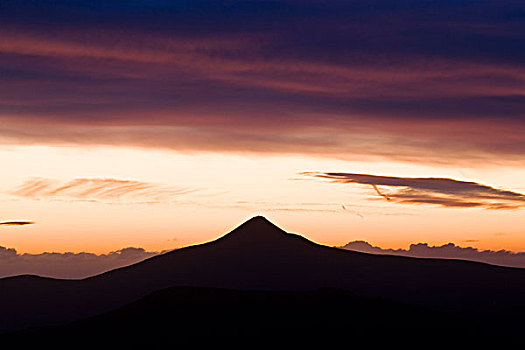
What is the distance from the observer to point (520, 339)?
6949 inches

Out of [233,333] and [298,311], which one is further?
[298,311]

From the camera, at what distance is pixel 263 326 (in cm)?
16800

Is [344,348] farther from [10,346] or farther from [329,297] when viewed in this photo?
[10,346]

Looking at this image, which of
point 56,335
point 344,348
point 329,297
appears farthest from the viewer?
point 329,297

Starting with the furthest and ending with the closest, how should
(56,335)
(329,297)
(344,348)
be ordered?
(329,297) < (56,335) < (344,348)

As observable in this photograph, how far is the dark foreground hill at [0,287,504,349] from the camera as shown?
162 meters

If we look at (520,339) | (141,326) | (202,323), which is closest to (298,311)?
(202,323)

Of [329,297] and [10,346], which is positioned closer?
[10,346]

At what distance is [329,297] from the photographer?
184500 millimetres

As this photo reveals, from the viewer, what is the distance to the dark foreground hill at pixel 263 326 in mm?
161625

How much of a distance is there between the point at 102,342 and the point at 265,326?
104 ft

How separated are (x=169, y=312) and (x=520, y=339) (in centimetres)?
7342

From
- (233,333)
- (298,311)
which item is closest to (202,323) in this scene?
(233,333)

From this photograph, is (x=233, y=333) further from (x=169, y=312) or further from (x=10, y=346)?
(x=10, y=346)
